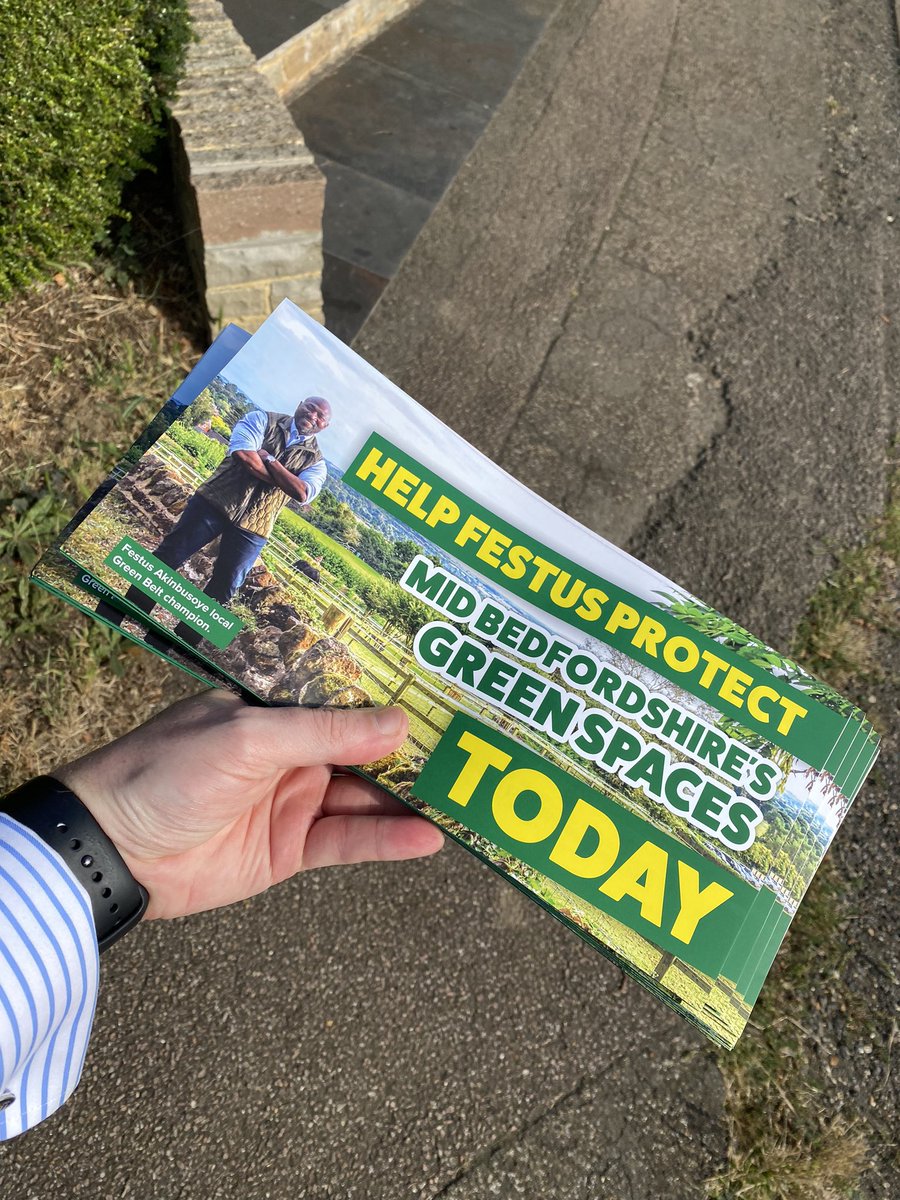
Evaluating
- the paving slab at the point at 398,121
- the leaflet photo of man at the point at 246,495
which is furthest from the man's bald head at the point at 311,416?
the paving slab at the point at 398,121

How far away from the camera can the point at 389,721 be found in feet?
4.96

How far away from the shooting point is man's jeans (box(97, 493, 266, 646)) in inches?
59.7

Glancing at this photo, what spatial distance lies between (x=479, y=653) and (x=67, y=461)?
171 centimetres

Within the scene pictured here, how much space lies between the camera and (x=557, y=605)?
1.66 metres

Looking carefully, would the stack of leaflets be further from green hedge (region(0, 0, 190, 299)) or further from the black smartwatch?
green hedge (region(0, 0, 190, 299))

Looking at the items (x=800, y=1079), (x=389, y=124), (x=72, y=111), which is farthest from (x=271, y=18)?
(x=800, y=1079)

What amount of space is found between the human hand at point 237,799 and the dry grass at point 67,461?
0.73 m

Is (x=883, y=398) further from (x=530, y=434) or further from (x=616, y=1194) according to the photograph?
(x=616, y=1194)

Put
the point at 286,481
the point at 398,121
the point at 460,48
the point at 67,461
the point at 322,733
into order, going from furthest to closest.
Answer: the point at 460,48 < the point at 398,121 < the point at 67,461 < the point at 286,481 < the point at 322,733

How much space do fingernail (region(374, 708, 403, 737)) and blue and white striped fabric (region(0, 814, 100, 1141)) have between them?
0.57 meters

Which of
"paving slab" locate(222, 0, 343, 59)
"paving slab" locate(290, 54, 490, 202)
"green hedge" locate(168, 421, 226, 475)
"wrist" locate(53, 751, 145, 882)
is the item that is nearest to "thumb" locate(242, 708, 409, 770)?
"wrist" locate(53, 751, 145, 882)

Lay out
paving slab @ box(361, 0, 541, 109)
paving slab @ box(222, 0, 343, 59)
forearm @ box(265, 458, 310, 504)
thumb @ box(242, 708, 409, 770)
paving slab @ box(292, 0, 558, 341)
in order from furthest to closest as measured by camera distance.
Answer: paving slab @ box(361, 0, 541, 109)
paving slab @ box(222, 0, 343, 59)
paving slab @ box(292, 0, 558, 341)
forearm @ box(265, 458, 310, 504)
thumb @ box(242, 708, 409, 770)
